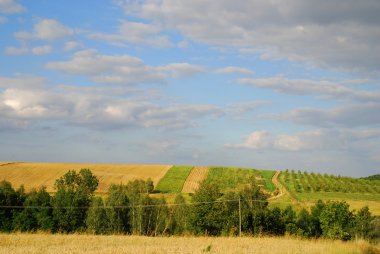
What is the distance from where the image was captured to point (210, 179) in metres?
90.6

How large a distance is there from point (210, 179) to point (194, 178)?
370 centimetres

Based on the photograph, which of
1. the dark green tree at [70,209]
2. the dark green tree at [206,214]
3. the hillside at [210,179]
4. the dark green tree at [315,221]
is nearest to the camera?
the dark green tree at [206,214]

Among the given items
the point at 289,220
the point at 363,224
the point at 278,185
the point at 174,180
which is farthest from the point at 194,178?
the point at 363,224

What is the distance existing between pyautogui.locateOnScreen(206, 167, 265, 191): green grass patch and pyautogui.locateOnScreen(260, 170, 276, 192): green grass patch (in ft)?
4.14

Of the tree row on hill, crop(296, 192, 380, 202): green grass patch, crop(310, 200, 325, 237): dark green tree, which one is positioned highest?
the tree row on hill

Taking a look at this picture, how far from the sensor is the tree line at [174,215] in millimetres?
45000

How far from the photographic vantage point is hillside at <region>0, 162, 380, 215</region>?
247 ft

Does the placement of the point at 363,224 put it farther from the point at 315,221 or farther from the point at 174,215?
the point at 174,215

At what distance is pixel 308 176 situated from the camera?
108562mm

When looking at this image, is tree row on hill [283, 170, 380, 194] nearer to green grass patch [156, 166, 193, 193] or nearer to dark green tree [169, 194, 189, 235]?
green grass patch [156, 166, 193, 193]

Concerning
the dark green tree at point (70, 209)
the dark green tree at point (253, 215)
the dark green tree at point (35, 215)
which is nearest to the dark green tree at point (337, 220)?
the dark green tree at point (253, 215)

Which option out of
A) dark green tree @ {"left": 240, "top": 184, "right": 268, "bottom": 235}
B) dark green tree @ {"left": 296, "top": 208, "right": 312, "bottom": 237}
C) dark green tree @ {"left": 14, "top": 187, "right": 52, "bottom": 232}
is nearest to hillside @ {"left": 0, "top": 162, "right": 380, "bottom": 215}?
dark green tree @ {"left": 296, "top": 208, "right": 312, "bottom": 237}

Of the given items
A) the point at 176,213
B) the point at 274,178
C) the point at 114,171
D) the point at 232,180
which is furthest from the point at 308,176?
the point at 176,213

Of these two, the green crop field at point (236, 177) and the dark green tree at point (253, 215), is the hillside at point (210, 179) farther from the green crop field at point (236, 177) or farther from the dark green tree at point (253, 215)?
the dark green tree at point (253, 215)
